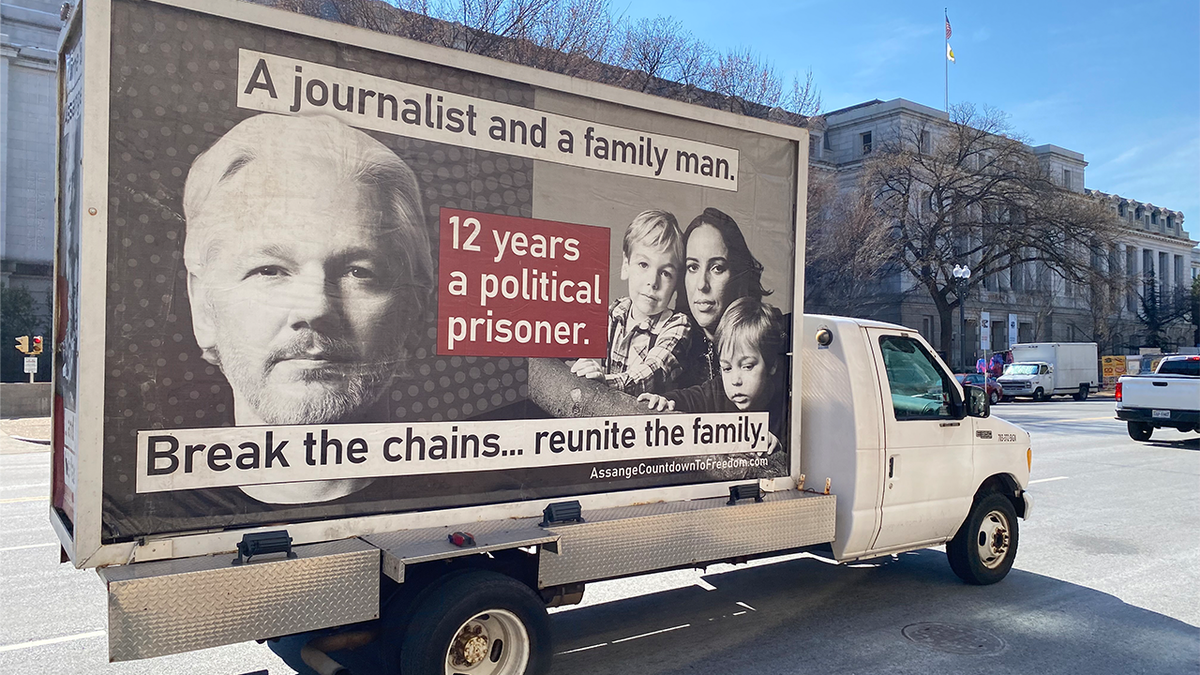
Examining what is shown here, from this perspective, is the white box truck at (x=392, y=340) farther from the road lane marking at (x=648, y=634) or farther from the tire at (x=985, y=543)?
the tire at (x=985, y=543)

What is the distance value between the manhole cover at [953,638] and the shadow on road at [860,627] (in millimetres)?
34

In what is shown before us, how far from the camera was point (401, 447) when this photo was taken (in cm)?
429

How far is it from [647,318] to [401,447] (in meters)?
1.71

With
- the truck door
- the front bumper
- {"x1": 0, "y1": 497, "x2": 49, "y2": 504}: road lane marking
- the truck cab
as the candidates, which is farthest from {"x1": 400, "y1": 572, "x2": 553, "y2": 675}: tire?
the front bumper

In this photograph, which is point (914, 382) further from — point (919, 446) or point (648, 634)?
point (648, 634)

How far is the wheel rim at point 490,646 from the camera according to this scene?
4.22 metres

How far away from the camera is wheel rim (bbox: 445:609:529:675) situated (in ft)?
13.8

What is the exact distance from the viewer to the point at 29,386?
23594 mm

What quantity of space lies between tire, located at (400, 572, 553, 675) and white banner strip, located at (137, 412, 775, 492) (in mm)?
631

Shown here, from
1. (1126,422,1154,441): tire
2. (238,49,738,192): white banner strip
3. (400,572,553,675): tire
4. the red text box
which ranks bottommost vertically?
(1126,422,1154,441): tire

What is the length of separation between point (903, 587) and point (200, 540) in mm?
5501

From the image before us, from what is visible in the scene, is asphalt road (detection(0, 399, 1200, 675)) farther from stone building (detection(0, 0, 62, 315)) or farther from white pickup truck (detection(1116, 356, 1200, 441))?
stone building (detection(0, 0, 62, 315))

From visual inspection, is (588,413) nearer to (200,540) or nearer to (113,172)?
(200,540)

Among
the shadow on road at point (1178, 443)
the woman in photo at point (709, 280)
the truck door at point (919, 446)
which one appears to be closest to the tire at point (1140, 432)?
the shadow on road at point (1178, 443)
